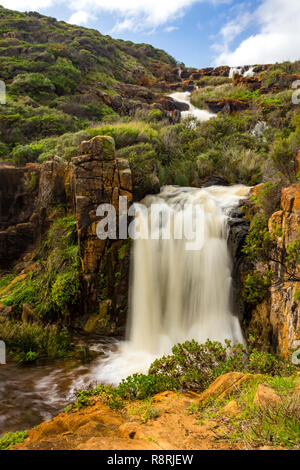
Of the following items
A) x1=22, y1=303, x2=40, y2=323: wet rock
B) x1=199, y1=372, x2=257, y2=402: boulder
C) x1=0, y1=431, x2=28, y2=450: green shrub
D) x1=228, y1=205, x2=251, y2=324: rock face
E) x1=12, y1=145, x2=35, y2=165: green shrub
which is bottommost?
x1=22, y1=303, x2=40, y2=323: wet rock

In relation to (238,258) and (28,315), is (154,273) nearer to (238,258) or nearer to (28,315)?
(238,258)

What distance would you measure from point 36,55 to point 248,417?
1257 inches

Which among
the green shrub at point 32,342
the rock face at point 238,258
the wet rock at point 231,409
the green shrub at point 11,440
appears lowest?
the green shrub at point 32,342

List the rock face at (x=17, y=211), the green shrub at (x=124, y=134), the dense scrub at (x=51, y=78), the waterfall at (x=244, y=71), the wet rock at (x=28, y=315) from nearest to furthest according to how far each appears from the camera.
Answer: the wet rock at (x=28, y=315) → the rock face at (x=17, y=211) → the green shrub at (x=124, y=134) → the dense scrub at (x=51, y=78) → the waterfall at (x=244, y=71)

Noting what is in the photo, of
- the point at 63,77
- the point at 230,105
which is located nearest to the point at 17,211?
the point at 63,77

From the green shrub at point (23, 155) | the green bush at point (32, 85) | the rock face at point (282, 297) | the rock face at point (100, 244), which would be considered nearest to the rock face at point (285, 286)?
the rock face at point (282, 297)

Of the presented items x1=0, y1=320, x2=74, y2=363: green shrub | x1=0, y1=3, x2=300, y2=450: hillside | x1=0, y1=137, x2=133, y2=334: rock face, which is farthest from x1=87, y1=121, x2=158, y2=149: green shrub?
x1=0, y1=320, x2=74, y2=363: green shrub

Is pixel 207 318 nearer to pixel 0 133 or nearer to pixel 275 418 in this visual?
pixel 275 418

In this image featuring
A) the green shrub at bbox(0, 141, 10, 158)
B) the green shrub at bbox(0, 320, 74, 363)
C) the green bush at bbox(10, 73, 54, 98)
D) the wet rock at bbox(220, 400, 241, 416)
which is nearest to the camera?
the wet rock at bbox(220, 400, 241, 416)

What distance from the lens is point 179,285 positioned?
27.4ft

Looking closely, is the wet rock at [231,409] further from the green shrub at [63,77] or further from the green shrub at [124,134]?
the green shrub at [63,77]

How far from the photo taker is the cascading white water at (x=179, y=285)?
7.60 metres

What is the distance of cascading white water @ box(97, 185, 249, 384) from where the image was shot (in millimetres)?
7602

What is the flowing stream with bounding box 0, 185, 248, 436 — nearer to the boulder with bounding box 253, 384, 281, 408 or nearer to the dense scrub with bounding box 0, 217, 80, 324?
the dense scrub with bounding box 0, 217, 80, 324
